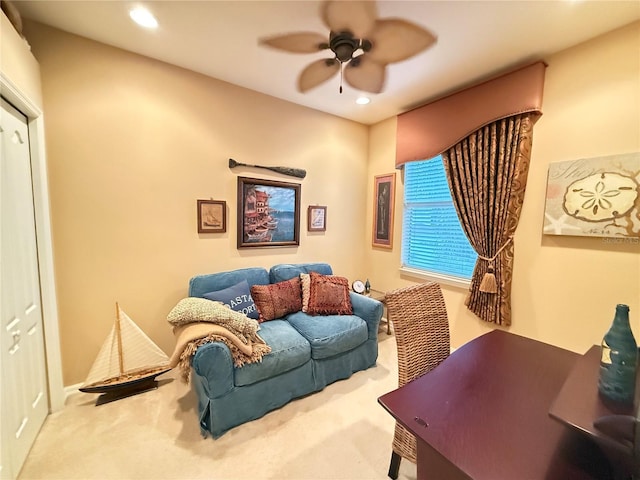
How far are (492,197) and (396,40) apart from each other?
1588mm

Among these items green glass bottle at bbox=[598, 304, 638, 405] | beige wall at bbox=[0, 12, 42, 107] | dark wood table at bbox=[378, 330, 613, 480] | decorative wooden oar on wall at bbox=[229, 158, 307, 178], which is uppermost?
beige wall at bbox=[0, 12, 42, 107]

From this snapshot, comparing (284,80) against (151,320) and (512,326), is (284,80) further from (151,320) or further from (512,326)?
(512,326)

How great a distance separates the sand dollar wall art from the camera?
1855mm

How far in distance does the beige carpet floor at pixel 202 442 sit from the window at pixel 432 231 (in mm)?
1639

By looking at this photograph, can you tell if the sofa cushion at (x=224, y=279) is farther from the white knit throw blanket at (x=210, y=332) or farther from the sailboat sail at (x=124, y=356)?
the sailboat sail at (x=124, y=356)

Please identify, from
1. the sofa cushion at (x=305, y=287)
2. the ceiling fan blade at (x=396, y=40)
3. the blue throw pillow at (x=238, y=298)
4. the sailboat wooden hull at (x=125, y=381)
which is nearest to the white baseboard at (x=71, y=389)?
the sailboat wooden hull at (x=125, y=381)

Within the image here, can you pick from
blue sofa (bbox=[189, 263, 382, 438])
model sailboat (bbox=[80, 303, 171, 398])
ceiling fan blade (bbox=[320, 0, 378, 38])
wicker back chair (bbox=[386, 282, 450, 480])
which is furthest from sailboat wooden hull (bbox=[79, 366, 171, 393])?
ceiling fan blade (bbox=[320, 0, 378, 38])

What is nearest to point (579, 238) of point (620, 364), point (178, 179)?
point (620, 364)

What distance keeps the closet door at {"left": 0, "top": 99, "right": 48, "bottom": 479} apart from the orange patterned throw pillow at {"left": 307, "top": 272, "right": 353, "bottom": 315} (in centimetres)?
196

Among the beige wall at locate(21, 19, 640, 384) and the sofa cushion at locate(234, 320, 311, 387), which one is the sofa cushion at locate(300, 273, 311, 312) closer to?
the sofa cushion at locate(234, 320, 311, 387)

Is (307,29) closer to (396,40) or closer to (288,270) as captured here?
(396,40)

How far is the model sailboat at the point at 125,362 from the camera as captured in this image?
82.4 inches

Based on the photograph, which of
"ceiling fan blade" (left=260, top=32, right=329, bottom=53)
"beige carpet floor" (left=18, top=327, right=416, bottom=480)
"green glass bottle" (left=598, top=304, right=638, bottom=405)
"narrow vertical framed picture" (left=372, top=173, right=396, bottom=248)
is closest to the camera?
"green glass bottle" (left=598, top=304, right=638, bottom=405)

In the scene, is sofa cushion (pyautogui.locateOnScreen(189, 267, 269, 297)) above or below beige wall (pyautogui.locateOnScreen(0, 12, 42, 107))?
below
